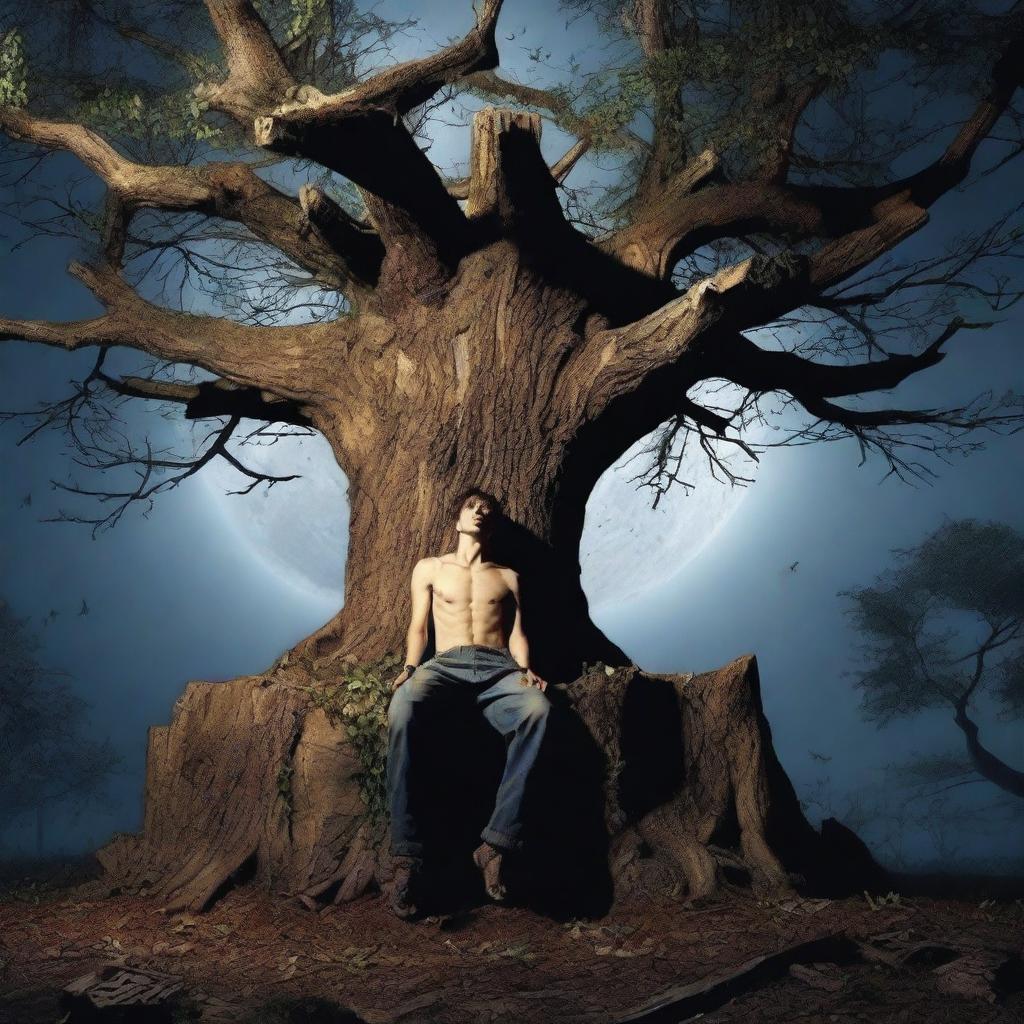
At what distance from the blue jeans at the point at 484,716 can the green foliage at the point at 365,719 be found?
0.31 metres

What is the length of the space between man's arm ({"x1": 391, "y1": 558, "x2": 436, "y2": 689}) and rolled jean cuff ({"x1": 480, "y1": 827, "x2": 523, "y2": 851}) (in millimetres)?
1038

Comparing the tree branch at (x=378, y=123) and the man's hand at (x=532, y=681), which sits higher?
the tree branch at (x=378, y=123)

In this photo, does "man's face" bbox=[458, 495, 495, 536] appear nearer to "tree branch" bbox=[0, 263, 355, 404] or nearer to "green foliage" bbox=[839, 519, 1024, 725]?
"tree branch" bbox=[0, 263, 355, 404]

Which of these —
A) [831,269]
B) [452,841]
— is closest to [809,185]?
[831,269]

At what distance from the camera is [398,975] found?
4742 millimetres

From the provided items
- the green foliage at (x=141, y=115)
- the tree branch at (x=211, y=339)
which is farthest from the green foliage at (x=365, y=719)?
the green foliage at (x=141, y=115)

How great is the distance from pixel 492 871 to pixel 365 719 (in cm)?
112

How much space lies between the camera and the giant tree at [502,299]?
20.0 feet

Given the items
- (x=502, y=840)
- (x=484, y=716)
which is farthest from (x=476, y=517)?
(x=502, y=840)

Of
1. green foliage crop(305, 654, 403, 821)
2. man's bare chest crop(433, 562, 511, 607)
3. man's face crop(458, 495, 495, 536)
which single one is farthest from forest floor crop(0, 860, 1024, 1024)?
man's face crop(458, 495, 495, 536)

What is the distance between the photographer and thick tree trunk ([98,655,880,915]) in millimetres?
5730

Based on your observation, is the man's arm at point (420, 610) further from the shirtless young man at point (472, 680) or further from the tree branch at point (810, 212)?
the tree branch at point (810, 212)

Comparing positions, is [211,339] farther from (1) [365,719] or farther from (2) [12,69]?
(1) [365,719]

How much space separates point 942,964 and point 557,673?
293 cm
